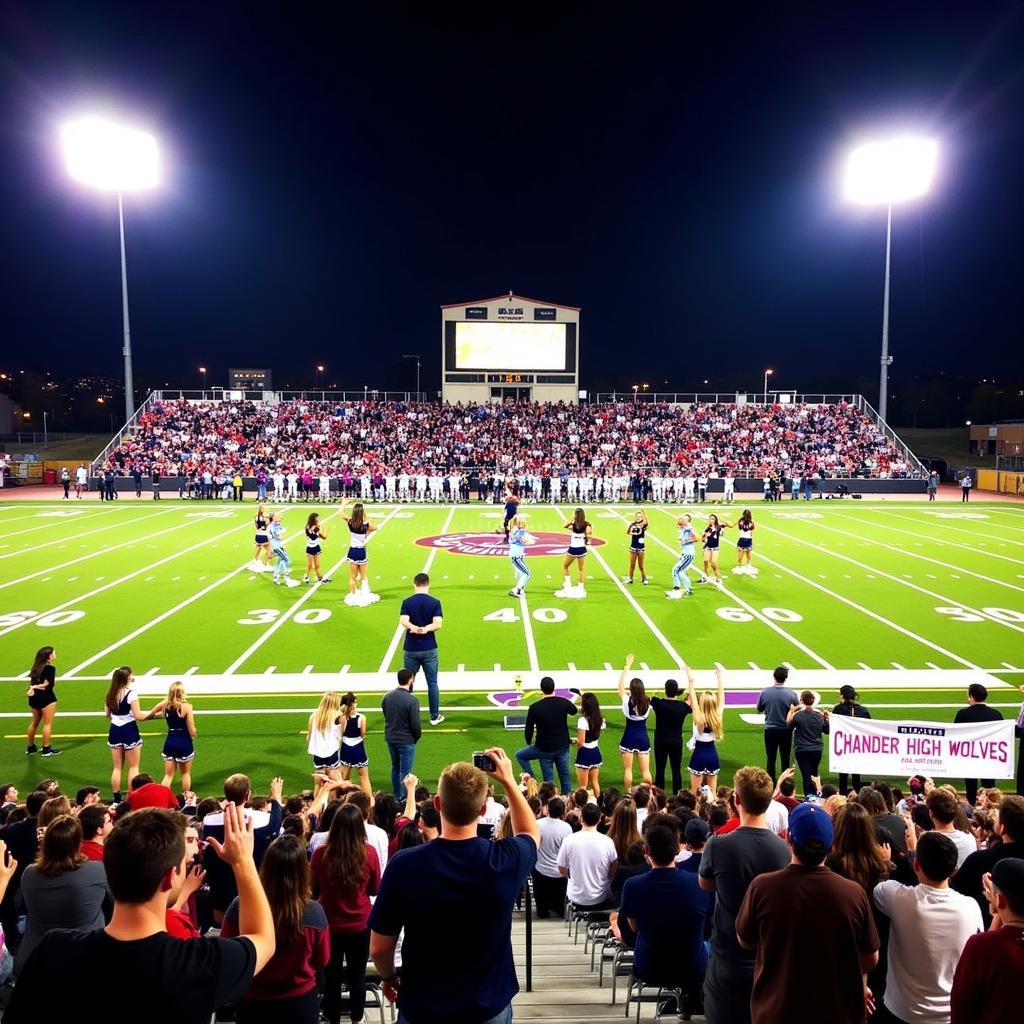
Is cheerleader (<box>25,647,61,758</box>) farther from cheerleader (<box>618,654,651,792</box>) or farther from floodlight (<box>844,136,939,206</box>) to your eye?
floodlight (<box>844,136,939,206</box>)

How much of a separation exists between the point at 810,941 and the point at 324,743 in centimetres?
600

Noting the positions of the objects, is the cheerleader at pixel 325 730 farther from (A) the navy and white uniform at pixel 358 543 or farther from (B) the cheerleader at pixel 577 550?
(B) the cheerleader at pixel 577 550

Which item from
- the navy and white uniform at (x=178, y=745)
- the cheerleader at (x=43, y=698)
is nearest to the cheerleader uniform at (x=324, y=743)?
the navy and white uniform at (x=178, y=745)

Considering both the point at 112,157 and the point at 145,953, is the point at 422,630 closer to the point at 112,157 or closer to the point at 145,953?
the point at 145,953

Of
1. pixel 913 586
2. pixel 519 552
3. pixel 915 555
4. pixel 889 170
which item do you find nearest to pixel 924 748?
pixel 519 552

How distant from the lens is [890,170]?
146ft

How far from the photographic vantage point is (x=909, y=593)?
60.1ft

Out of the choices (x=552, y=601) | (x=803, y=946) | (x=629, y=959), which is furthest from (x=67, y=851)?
(x=552, y=601)

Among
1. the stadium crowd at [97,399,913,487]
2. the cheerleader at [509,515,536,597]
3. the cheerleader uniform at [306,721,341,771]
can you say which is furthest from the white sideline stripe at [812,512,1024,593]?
the cheerleader uniform at [306,721,341,771]

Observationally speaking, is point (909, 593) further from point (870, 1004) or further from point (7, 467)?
point (7, 467)

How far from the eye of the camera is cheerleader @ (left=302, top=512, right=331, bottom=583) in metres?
17.7

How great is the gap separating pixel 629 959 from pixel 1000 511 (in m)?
38.2

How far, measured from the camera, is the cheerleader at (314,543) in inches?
697

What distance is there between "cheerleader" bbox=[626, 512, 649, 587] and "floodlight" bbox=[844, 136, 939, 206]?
115ft
